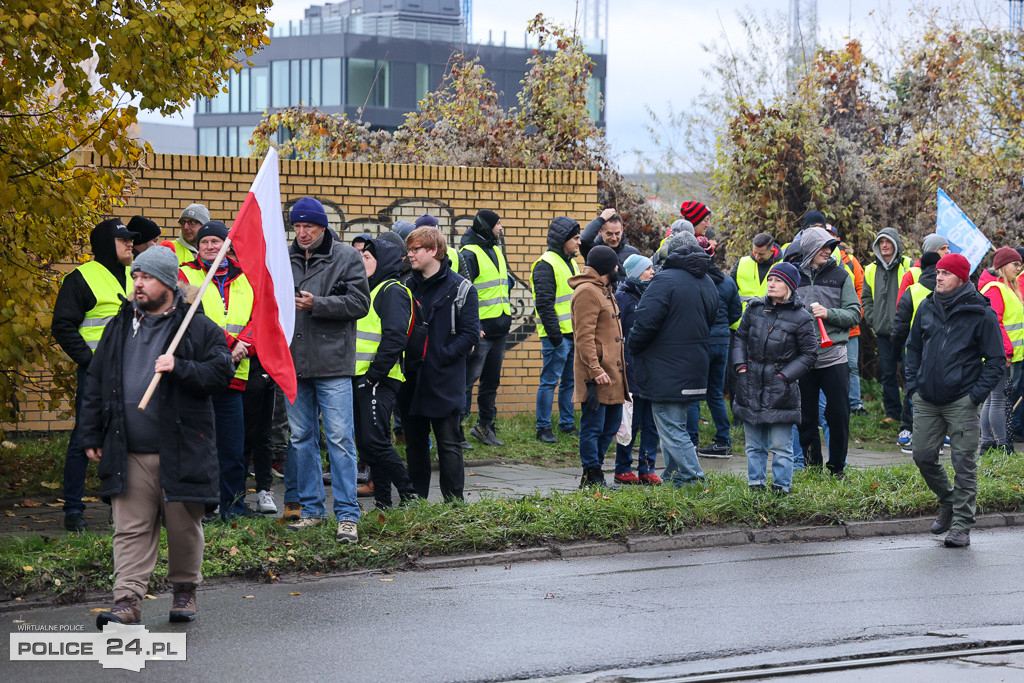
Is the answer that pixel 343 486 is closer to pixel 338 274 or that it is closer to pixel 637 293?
pixel 338 274

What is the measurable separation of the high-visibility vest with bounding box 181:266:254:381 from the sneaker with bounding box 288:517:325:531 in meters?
1.14

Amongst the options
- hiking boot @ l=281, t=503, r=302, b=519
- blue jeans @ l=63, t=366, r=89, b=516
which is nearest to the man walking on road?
hiking boot @ l=281, t=503, r=302, b=519

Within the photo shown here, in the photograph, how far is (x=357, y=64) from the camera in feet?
243

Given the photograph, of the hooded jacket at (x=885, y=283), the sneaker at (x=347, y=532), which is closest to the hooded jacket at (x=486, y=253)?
the sneaker at (x=347, y=532)

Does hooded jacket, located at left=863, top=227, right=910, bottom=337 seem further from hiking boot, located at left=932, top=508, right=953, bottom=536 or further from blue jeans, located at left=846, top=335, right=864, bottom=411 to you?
hiking boot, located at left=932, top=508, right=953, bottom=536

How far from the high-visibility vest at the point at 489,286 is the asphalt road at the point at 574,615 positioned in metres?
4.41

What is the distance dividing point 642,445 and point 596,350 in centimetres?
129

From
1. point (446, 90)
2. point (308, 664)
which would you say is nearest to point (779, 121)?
point (446, 90)

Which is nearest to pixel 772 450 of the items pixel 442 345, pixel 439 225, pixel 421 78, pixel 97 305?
pixel 442 345

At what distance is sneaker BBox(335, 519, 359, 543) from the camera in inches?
310

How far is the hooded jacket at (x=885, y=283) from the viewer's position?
46.4 ft

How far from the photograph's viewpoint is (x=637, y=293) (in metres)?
11.5

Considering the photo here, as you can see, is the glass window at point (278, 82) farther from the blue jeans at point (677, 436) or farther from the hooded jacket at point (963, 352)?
the hooded jacket at point (963, 352)

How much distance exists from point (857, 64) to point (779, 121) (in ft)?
14.0
